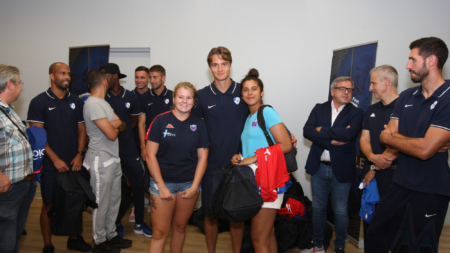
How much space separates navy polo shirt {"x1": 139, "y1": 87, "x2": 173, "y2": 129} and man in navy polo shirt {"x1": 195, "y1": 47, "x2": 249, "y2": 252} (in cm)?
141

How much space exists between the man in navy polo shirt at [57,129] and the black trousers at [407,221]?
9.21 feet

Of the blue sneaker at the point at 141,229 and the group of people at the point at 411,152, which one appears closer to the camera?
the group of people at the point at 411,152

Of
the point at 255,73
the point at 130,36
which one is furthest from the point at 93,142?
the point at 130,36

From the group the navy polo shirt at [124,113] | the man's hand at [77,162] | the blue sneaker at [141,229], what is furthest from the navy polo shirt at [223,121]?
the blue sneaker at [141,229]

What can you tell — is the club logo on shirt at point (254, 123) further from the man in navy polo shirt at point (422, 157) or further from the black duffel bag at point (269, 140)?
the man in navy polo shirt at point (422, 157)

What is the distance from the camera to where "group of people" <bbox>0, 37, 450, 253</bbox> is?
72.4 inches

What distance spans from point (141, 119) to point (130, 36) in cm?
165

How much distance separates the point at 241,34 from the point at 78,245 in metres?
3.47

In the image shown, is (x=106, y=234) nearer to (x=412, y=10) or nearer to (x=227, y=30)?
(x=227, y=30)

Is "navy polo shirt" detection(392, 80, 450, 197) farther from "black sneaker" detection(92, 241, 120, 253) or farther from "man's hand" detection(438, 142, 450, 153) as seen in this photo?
"black sneaker" detection(92, 241, 120, 253)

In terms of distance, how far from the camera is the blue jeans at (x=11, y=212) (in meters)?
1.91

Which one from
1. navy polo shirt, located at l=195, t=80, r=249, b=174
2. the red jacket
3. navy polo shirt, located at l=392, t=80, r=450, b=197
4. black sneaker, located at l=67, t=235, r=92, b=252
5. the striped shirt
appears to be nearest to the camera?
navy polo shirt, located at l=392, t=80, r=450, b=197

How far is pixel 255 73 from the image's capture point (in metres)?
2.33

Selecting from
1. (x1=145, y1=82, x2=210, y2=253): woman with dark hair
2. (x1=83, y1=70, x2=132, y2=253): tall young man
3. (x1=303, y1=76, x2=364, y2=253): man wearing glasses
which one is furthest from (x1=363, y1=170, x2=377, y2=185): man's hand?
(x1=83, y1=70, x2=132, y2=253): tall young man
